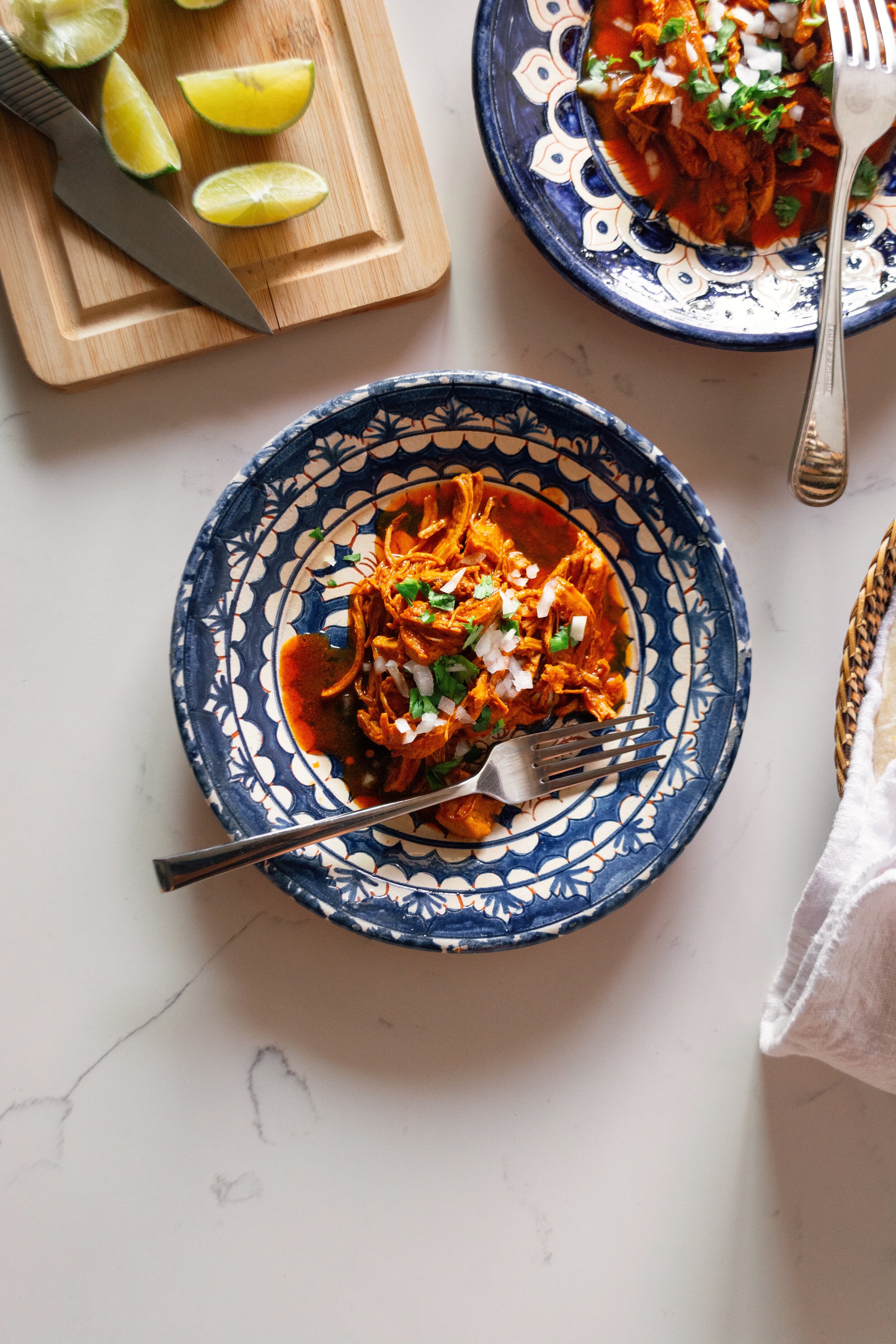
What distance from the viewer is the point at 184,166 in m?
1.72

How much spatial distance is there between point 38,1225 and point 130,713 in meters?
1.08

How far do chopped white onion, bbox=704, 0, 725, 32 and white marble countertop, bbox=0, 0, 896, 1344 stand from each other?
0.50m

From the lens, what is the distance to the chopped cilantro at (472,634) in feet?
5.08

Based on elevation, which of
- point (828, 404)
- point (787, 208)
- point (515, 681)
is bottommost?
point (515, 681)

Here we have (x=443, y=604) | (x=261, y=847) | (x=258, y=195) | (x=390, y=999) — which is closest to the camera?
(x=261, y=847)

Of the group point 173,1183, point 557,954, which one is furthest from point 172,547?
point 173,1183

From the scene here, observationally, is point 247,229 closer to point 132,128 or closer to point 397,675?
point 132,128

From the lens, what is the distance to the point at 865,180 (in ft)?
5.70

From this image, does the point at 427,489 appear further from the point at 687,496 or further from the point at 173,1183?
the point at 173,1183

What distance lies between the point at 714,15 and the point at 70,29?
4.06 ft

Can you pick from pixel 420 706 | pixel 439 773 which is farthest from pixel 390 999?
pixel 420 706

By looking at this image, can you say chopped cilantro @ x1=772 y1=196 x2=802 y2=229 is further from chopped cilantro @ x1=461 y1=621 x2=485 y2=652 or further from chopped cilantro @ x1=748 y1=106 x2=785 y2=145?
chopped cilantro @ x1=461 y1=621 x2=485 y2=652

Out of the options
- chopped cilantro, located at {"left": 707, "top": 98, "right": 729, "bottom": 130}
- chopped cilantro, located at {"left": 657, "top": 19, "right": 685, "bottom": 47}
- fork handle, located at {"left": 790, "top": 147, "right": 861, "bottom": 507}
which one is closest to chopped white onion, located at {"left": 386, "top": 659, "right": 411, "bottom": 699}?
fork handle, located at {"left": 790, "top": 147, "right": 861, "bottom": 507}

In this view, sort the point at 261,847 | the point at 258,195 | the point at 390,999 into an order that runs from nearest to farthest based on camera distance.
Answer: the point at 261,847
the point at 258,195
the point at 390,999
